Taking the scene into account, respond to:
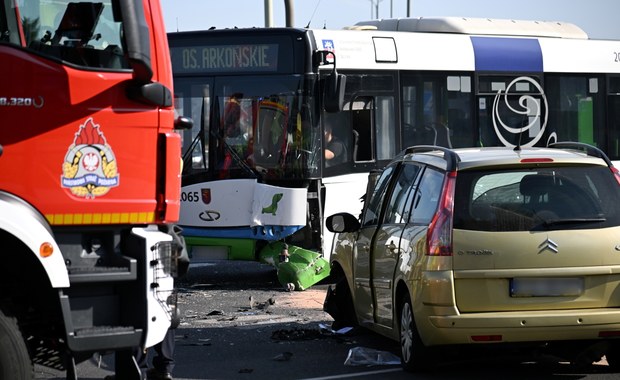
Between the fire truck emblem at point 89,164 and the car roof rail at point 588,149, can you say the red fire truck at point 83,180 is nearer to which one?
the fire truck emblem at point 89,164

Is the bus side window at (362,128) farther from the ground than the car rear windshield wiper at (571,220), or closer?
farther from the ground

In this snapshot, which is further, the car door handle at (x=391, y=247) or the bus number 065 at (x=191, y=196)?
the bus number 065 at (x=191, y=196)

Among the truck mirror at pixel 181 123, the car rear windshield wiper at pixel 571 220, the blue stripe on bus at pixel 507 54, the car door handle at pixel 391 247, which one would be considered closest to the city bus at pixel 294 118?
the blue stripe on bus at pixel 507 54

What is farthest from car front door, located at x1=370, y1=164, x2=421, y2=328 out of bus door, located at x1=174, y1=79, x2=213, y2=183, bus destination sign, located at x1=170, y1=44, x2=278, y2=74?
bus door, located at x1=174, y1=79, x2=213, y2=183

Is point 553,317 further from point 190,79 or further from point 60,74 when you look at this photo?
point 190,79

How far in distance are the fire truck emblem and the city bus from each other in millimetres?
8883

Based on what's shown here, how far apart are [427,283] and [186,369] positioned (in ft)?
7.59

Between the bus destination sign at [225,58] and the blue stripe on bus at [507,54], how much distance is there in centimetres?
413

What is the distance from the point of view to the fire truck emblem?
657 centimetres

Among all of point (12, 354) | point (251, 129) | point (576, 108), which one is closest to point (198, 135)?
point (251, 129)

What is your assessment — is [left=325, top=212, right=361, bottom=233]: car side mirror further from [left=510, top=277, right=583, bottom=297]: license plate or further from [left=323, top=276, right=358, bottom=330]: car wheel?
[left=510, top=277, right=583, bottom=297]: license plate

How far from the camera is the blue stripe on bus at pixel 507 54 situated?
1859 cm

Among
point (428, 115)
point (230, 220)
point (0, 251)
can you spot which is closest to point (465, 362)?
point (0, 251)

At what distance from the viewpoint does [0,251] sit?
6.64m
